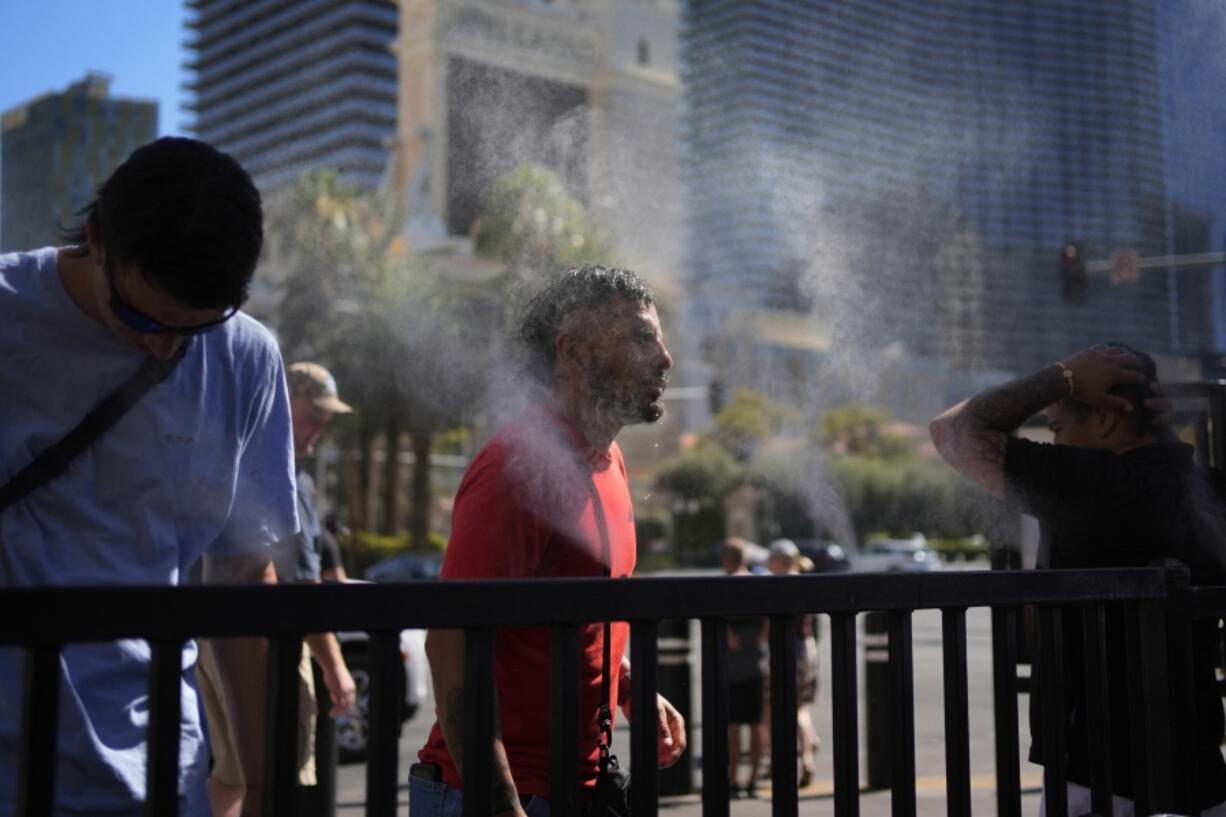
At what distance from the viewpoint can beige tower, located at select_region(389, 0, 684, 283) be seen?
5.29 metres

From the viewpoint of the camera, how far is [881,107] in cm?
609

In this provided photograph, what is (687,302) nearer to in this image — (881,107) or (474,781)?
(881,107)

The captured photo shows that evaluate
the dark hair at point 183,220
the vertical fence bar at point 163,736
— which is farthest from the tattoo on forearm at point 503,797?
the dark hair at point 183,220

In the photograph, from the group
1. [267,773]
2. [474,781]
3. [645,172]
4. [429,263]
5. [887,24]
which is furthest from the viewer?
[429,263]

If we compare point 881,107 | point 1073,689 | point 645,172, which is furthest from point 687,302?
point 1073,689

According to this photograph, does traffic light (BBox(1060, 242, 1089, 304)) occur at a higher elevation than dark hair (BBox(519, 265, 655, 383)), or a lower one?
higher

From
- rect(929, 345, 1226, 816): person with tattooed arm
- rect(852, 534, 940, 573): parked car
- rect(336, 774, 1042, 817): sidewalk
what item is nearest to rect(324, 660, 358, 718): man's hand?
rect(336, 774, 1042, 817): sidewalk

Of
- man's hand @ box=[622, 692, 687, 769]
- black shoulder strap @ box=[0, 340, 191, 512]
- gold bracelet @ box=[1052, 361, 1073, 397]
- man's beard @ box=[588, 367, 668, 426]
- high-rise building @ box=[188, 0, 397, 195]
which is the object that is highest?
high-rise building @ box=[188, 0, 397, 195]

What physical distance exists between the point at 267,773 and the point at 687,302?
1158cm

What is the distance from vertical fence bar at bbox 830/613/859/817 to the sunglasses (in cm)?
101

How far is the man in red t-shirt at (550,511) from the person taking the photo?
213 cm

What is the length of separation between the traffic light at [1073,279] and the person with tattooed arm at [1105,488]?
→ 8.05 ft

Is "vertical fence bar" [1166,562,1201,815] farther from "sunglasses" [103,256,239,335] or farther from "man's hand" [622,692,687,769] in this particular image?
"sunglasses" [103,256,239,335]

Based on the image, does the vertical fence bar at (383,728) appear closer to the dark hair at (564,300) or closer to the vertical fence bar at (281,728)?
the vertical fence bar at (281,728)
